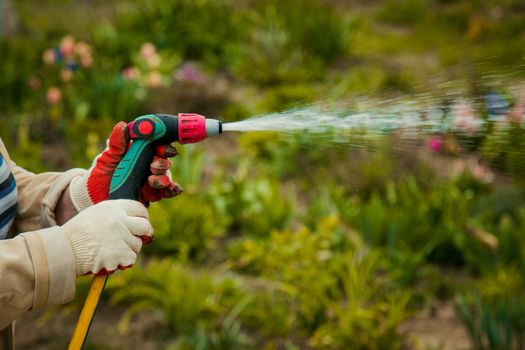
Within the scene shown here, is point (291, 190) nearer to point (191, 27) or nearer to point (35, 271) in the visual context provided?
point (191, 27)

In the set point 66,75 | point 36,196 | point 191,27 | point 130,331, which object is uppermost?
point 191,27

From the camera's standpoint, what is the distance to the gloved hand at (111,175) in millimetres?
1698

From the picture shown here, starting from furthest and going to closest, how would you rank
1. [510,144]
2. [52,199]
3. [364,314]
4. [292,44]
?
1. [292,44]
2. [364,314]
3. [510,144]
4. [52,199]

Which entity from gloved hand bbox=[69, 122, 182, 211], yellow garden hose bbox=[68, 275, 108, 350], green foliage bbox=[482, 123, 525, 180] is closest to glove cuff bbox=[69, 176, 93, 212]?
gloved hand bbox=[69, 122, 182, 211]

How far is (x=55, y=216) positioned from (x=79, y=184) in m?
0.14

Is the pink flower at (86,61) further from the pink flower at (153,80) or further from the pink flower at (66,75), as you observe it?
the pink flower at (153,80)

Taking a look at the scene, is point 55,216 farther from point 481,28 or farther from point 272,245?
point 481,28

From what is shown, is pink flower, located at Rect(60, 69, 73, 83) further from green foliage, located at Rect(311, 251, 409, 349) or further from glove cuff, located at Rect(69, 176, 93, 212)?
glove cuff, located at Rect(69, 176, 93, 212)

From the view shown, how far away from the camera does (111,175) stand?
1762 mm

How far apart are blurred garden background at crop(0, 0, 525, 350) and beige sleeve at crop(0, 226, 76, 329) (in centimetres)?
94

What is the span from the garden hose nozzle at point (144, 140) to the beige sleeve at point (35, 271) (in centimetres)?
8

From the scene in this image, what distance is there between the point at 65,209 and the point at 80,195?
96 mm

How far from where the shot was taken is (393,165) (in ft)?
14.2

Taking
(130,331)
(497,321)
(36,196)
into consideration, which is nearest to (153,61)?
(130,331)
